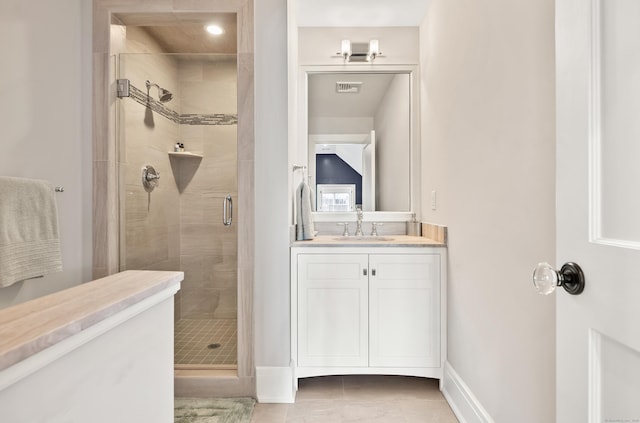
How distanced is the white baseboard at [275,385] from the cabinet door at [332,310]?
0.13m

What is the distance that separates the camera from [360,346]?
83.5 inches

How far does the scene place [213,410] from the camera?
1.91 m

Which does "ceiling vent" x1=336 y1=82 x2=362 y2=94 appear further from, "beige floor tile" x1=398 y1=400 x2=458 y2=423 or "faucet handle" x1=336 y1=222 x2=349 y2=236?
"beige floor tile" x1=398 y1=400 x2=458 y2=423

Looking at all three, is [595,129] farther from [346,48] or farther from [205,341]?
[205,341]

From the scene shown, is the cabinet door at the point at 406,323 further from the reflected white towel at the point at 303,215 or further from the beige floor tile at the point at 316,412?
the reflected white towel at the point at 303,215

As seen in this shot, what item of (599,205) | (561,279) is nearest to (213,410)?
(561,279)

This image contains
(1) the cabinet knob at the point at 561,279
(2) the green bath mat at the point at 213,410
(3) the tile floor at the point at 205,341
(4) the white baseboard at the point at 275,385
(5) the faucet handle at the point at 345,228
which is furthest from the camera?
(5) the faucet handle at the point at 345,228

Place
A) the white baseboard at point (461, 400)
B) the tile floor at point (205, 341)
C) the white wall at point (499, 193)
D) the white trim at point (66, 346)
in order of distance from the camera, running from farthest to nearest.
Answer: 1. the tile floor at point (205, 341)
2. the white baseboard at point (461, 400)
3. the white wall at point (499, 193)
4. the white trim at point (66, 346)

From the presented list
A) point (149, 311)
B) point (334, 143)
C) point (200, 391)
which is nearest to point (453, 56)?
point (334, 143)

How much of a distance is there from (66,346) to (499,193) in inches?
56.6

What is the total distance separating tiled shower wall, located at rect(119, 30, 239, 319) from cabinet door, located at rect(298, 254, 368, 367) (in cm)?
48

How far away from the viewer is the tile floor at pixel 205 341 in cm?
223

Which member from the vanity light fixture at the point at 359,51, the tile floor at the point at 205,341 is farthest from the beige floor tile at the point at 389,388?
the vanity light fixture at the point at 359,51

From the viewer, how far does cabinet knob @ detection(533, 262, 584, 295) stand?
2.34 ft
